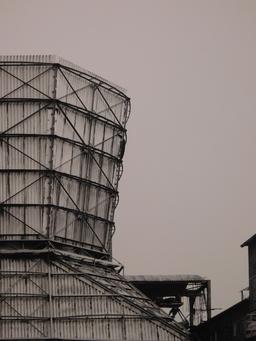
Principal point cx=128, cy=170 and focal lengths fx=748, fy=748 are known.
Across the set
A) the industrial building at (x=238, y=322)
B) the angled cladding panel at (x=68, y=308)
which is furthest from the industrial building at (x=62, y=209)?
the industrial building at (x=238, y=322)

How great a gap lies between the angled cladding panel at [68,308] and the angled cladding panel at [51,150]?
11.2ft

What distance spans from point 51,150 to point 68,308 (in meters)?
9.02

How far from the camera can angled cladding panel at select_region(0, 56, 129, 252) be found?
40.6m

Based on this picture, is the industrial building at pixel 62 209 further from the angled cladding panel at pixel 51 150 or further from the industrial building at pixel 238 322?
the industrial building at pixel 238 322

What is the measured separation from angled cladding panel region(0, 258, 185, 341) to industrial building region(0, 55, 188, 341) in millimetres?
49

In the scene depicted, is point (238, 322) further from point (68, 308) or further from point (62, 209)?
point (62, 209)

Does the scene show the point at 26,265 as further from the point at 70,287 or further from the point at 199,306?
the point at 199,306

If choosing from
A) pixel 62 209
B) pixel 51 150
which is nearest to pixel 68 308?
pixel 62 209

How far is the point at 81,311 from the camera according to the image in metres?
36.4

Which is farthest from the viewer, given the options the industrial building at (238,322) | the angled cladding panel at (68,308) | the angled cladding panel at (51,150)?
the angled cladding panel at (51,150)

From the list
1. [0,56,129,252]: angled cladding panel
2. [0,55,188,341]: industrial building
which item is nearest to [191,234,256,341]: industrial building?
[0,55,188,341]: industrial building

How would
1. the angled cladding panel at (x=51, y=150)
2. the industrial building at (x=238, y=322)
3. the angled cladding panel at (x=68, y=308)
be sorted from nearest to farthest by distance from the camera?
the angled cladding panel at (x=68, y=308) < the industrial building at (x=238, y=322) < the angled cladding panel at (x=51, y=150)

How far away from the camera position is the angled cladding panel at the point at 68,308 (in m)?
35.5

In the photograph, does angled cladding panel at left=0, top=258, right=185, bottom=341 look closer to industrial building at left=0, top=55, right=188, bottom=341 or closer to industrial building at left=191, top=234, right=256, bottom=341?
industrial building at left=0, top=55, right=188, bottom=341
